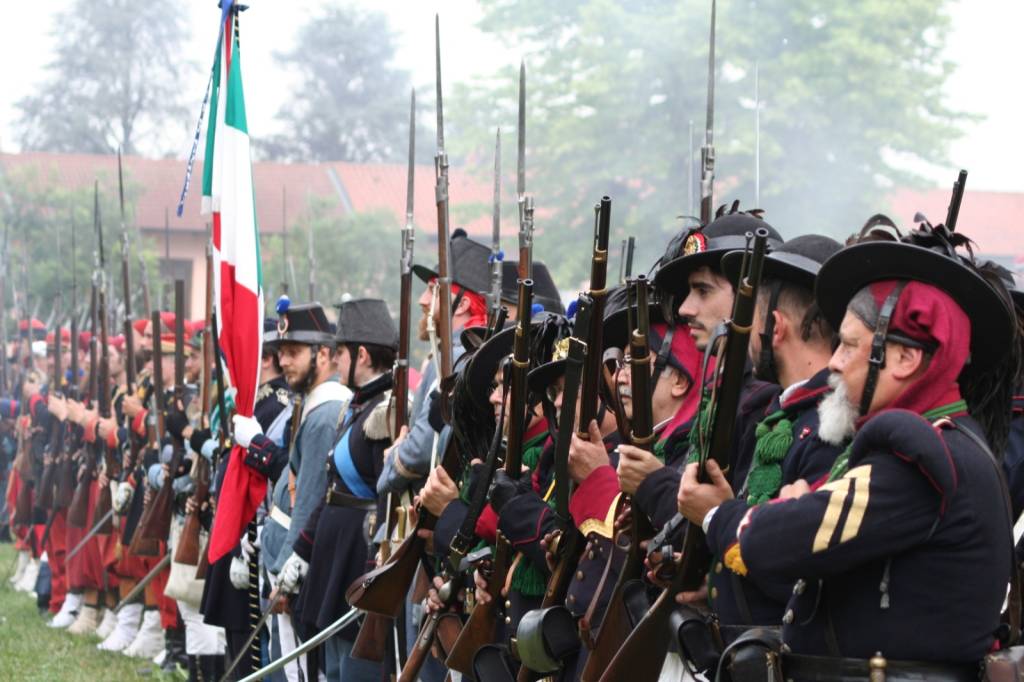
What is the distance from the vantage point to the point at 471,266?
6.95 metres

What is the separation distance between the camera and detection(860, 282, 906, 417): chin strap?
10.6 feet

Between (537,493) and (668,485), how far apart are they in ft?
3.64

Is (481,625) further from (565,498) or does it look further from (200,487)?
(200,487)

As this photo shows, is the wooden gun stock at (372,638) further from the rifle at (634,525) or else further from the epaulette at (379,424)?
the rifle at (634,525)

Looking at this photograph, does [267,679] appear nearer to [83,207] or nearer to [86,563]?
[86,563]

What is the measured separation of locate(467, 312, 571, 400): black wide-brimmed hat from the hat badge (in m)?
0.92

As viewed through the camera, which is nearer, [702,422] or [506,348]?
[702,422]

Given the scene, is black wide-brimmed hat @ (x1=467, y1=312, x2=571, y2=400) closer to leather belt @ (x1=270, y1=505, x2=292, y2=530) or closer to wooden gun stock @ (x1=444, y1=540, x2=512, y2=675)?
wooden gun stock @ (x1=444, y1=540, x2=512, y2=675)

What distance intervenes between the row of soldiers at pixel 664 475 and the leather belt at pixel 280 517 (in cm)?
3

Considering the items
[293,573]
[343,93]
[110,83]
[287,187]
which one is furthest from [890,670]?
[343,93]

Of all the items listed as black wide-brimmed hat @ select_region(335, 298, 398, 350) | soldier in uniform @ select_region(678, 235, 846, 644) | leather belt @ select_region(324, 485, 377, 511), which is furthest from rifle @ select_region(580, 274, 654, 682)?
black wide-brimmed hat @ select_region(335, 298, 398, 350)

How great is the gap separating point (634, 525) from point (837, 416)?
938 millimetres

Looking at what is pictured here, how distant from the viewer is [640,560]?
13.8ft

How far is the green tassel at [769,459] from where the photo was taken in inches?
144
